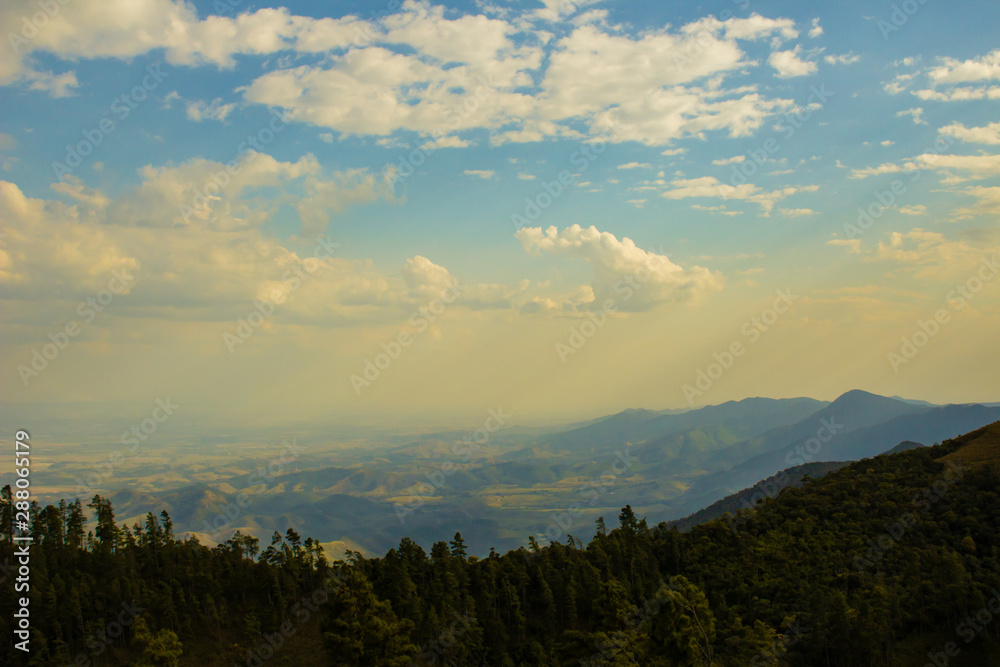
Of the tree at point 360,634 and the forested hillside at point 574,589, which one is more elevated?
the tree at point 360,634

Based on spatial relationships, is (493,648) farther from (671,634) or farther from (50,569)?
(50,569)

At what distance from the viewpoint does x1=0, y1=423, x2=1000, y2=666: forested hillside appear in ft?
221

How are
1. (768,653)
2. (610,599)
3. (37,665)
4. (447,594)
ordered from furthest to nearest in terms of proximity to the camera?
(447,594) → (37,665) → (610,599) → (768,653)

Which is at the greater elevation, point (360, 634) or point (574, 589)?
point (360, 634)

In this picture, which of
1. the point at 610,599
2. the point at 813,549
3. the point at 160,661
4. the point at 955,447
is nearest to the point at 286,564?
the point at 160,661

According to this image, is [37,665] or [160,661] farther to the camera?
[37,665]

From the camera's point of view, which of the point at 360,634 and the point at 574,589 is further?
the point at 574,589

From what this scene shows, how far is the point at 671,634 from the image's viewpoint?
117ft

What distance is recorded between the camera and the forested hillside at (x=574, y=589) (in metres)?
67.5

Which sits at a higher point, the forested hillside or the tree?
the tree

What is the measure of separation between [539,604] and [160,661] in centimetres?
5270

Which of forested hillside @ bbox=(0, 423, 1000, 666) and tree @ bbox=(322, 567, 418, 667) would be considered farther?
forested hillside @ bbox=(0, 423, 1000, 666)

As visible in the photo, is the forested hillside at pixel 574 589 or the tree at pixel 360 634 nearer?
the tree at pixel 360 634

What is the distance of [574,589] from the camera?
82562mm
